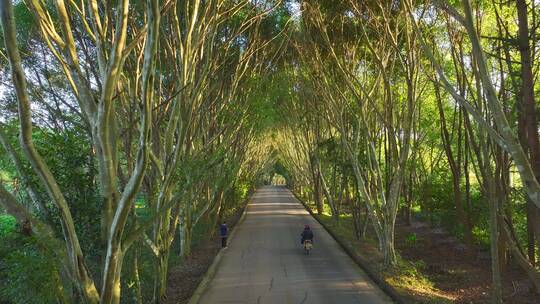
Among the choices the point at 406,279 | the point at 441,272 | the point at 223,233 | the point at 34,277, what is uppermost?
the point at 34,277

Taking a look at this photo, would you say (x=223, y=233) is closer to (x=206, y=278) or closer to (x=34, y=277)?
(x=206, y=278)

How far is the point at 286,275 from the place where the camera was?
13.1 metres

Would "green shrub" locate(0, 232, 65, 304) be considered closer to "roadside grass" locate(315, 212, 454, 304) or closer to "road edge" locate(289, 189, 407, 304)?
"road edge" locate(289, 189, 407, 304)

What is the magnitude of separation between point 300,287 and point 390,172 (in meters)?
6.58

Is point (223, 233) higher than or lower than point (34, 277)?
lower

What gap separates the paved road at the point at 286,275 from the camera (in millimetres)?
10750

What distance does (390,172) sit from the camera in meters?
16.5

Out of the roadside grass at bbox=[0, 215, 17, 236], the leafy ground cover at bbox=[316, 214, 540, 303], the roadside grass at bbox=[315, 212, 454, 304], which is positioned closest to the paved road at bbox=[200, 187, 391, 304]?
the roadside grass at bbox=[315, 212, 454, 304]

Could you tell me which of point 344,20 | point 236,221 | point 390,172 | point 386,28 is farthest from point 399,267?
point 236,221

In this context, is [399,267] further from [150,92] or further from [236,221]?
[236,221]

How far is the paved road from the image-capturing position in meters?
10.8

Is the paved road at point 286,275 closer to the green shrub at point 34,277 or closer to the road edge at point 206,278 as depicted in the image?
the road edge at point 206,278

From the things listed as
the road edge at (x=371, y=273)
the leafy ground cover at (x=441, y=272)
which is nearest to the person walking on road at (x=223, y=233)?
the road edge at (x=371, y=273)

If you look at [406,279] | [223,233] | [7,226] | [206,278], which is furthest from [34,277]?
[223,233]
